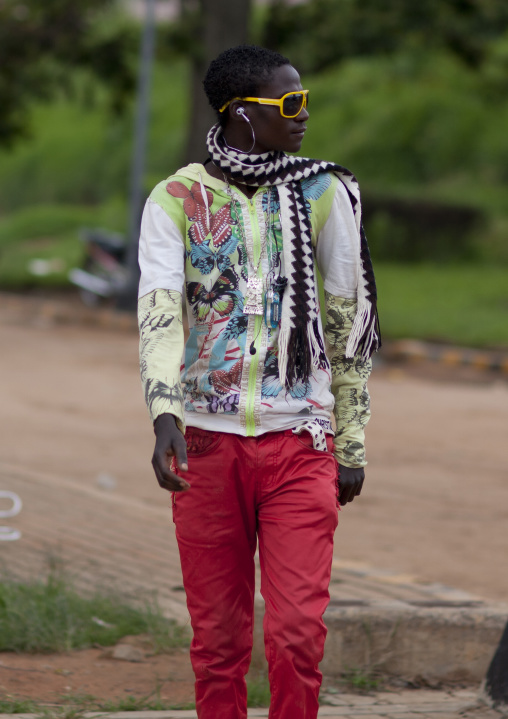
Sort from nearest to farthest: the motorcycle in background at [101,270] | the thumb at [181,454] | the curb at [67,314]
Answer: the thumb at [181,454] → the curb at [67,314] → the motorcycle in background at [101,270]

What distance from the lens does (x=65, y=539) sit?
5949 millimetres

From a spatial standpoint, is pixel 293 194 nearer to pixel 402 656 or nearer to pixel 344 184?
pixel 344 184

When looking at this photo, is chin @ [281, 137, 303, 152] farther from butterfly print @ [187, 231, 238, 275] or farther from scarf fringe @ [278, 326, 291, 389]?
scarf fringe @ [278, 326, 291, 389]

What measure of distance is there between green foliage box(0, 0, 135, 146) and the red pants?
1808 centimetres

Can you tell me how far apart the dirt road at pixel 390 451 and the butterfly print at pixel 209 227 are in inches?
126

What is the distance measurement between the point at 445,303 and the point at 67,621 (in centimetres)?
1547

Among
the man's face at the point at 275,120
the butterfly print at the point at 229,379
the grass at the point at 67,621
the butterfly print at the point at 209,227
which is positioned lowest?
the grass at the point at 67,621

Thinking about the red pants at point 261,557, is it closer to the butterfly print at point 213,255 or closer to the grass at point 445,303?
the butterfly print at point 213,255

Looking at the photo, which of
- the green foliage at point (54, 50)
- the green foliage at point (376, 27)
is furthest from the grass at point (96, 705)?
the green foliage at point (376, 27)

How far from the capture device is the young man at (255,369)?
2.82 meters

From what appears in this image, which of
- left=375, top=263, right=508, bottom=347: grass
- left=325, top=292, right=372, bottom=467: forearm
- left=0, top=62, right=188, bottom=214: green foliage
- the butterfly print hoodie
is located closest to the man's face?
the butterfly print hoodie

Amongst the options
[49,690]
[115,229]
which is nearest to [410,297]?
[115,229]

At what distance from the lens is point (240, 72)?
117 inches

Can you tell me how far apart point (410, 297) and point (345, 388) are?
17166mm
